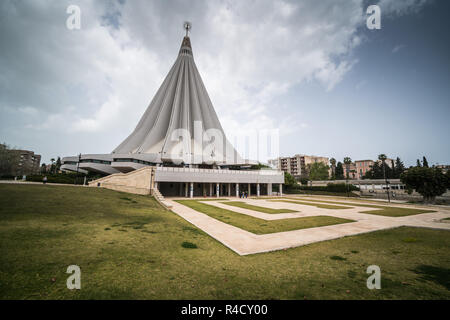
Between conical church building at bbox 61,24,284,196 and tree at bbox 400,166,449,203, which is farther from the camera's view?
conical church building at bbox 61,24,284,196

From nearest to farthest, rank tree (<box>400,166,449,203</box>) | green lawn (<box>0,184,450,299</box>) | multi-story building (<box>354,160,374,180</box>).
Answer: green lawn (<box>0,184,450,299</box>) < tree (<box>400,166,449,203</box>) < multi-story building (<box>354,160,374,180</box>)

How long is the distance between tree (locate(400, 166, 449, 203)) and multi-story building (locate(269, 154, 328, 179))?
76.0 metres

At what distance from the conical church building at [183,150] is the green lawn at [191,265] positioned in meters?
25.1

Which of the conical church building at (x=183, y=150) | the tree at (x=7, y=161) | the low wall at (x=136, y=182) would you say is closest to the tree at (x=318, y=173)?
the conical church building at (x=183, y=150)

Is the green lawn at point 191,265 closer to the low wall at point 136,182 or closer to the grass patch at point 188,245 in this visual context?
the grass patch at point 188,245

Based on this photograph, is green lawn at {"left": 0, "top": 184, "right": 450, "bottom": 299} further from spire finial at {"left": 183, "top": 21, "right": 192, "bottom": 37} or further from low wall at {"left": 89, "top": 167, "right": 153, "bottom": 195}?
spire finial at {"left": 183, "top": 21, "right": 192, "bottom": 37}

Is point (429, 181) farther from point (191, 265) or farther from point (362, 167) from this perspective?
point (362, 167)

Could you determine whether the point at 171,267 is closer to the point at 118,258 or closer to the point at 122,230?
the point at 118,258

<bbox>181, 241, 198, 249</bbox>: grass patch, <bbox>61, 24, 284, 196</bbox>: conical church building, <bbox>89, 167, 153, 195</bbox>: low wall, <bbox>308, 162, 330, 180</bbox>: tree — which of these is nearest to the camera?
<bbox>181, 241, 198, 249</bbox>: grass patch

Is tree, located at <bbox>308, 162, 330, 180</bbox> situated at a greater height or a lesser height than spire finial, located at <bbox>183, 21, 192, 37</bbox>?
lesser

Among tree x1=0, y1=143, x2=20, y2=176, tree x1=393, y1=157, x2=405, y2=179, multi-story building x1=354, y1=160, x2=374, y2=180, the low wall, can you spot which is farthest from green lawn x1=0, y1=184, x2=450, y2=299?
multi-story building x1=354, y1=160, x2=374, y2=180

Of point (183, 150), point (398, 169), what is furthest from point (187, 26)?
point (398, 169)

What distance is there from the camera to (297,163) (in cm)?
11369

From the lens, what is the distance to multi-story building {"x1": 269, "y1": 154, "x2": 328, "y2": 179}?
362 feet
